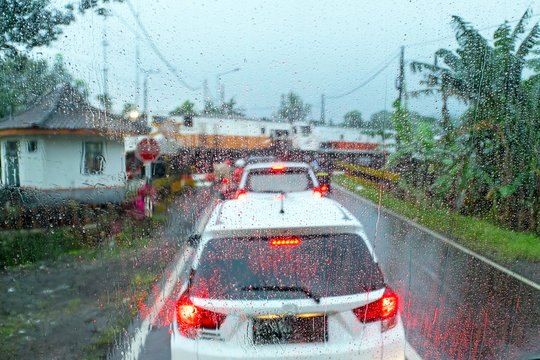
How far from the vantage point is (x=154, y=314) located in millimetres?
4297

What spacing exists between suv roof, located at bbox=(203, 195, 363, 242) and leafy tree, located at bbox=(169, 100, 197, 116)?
1.69 metres

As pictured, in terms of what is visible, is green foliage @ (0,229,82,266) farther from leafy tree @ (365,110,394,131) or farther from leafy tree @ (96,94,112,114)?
leafy tree @ (365,110,394,131)

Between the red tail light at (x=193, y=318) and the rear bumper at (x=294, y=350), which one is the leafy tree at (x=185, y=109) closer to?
the red tail light at (x=193, y=318)

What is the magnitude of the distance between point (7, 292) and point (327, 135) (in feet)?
13.8

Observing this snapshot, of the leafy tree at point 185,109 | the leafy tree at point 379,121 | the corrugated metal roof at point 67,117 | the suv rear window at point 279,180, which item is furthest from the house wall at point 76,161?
the leafy tree at point 379,121

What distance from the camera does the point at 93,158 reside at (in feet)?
13.9

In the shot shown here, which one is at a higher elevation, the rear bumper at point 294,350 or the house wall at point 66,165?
the house wall at point 66,165

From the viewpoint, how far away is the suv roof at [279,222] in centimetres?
234

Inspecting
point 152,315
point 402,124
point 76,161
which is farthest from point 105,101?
point 402,124

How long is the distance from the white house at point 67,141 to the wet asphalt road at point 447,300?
175 centimetres

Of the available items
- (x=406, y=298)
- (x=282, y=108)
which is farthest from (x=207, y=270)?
(x=406, y=298)

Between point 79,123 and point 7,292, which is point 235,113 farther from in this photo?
point 7,292

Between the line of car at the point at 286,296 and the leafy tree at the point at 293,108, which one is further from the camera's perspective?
the leafy tree at the point at 293,108

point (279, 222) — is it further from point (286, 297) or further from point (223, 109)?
point (223, 109)
